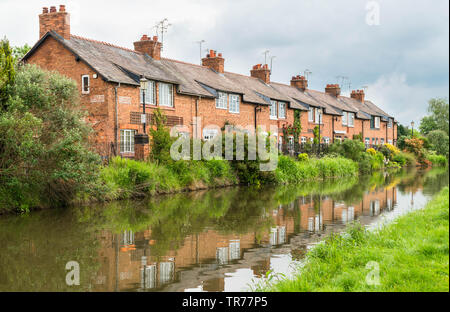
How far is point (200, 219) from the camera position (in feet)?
50.4

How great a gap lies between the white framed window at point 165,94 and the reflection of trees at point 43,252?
45.9 ft

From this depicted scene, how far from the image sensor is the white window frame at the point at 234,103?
114 ft

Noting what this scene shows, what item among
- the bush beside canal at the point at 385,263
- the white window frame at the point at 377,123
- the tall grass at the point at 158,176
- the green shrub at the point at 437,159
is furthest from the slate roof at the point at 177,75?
the bush beside canal at the point at 385,263

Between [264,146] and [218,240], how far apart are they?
1710 centimetres

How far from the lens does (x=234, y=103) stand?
35125mm

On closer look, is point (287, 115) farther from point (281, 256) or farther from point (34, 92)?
point (281, 256)

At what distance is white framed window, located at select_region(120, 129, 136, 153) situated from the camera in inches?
1018

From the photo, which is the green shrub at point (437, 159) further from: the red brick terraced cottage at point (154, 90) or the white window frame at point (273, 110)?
the white window frame at point (273, 110)

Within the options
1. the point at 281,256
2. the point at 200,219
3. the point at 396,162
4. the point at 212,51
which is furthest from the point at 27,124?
the point at 396,162

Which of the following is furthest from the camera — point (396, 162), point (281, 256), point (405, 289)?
point (396, 162)

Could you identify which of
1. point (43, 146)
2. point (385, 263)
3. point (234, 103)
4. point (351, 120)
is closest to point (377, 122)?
point (351, 120)

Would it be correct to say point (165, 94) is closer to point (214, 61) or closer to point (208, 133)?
point (208, 133)

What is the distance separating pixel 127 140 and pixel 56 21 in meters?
7.70
